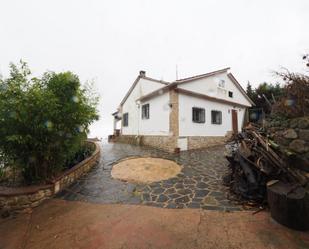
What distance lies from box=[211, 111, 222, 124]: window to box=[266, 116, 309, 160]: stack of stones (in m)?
7.51

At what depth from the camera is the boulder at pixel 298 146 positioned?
2.93 metres

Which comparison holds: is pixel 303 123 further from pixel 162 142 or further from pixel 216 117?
pixel 216 117

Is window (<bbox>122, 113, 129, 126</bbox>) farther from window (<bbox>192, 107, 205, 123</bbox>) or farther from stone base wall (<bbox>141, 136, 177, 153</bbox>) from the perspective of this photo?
window (<bbox>192, 107, 205, 123</bbox>)

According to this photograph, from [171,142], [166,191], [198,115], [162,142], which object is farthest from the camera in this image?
[198,115]

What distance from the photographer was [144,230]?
106 inches

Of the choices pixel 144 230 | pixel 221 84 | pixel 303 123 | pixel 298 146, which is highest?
pixel 221 84

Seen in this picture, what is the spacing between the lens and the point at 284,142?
3357 mm

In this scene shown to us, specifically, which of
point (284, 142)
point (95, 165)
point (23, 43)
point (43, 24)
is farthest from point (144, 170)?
point (23, 43)

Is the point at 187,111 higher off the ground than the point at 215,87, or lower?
lower

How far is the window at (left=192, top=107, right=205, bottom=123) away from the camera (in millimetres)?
9914

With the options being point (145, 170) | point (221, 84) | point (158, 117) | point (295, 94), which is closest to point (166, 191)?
point (145, 170)

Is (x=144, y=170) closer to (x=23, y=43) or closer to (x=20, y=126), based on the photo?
(x=20, y=126)

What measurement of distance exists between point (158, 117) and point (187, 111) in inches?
78.8

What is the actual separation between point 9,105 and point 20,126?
561 mm
